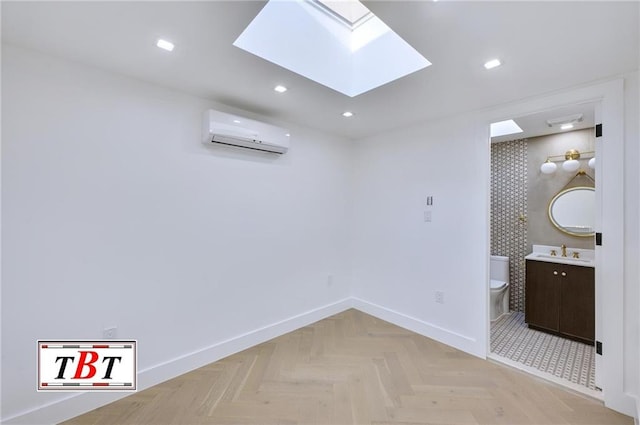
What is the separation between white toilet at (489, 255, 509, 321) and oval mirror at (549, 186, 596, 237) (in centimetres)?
75

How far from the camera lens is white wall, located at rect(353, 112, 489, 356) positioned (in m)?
2.67

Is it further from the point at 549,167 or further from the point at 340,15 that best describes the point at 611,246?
the point at 340,15

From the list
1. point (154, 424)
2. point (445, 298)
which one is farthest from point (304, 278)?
point (154, 424)

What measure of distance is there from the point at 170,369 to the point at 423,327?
8.17 ft

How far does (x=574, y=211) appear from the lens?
130 inches

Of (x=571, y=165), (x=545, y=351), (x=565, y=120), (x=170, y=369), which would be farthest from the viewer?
(x=571, y=165)

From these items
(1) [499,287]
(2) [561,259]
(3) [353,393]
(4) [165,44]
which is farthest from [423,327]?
(4) [165,44]

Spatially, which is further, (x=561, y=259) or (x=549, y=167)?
(x=549, y=167)

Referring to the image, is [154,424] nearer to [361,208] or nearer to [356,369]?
[356,369]

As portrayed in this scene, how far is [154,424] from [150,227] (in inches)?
52.6

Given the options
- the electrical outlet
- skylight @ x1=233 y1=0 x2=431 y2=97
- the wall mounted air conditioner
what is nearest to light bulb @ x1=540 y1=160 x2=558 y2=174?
skylight @ x1=233 y1=0 x2=431 y2=97

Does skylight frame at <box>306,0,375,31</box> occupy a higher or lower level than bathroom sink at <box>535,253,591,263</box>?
higher

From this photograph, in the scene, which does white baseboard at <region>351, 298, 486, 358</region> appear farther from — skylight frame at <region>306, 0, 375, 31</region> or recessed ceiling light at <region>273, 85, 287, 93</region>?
skylight frame at <region>306, 0, 375, 31</region>

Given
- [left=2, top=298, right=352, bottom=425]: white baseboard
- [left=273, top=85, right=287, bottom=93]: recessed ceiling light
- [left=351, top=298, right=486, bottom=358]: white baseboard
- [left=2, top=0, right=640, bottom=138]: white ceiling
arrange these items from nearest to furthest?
[left=2, top=0, right=640, bottom=138]: white ceiling
[left=2, top=298, right=352, bottom=425]: white baseboard
[left=273, top=85, right=287, bottom=93]: recessed ceiling light
[left=351, top=298, right=486, bottom=358]: white baseboard
